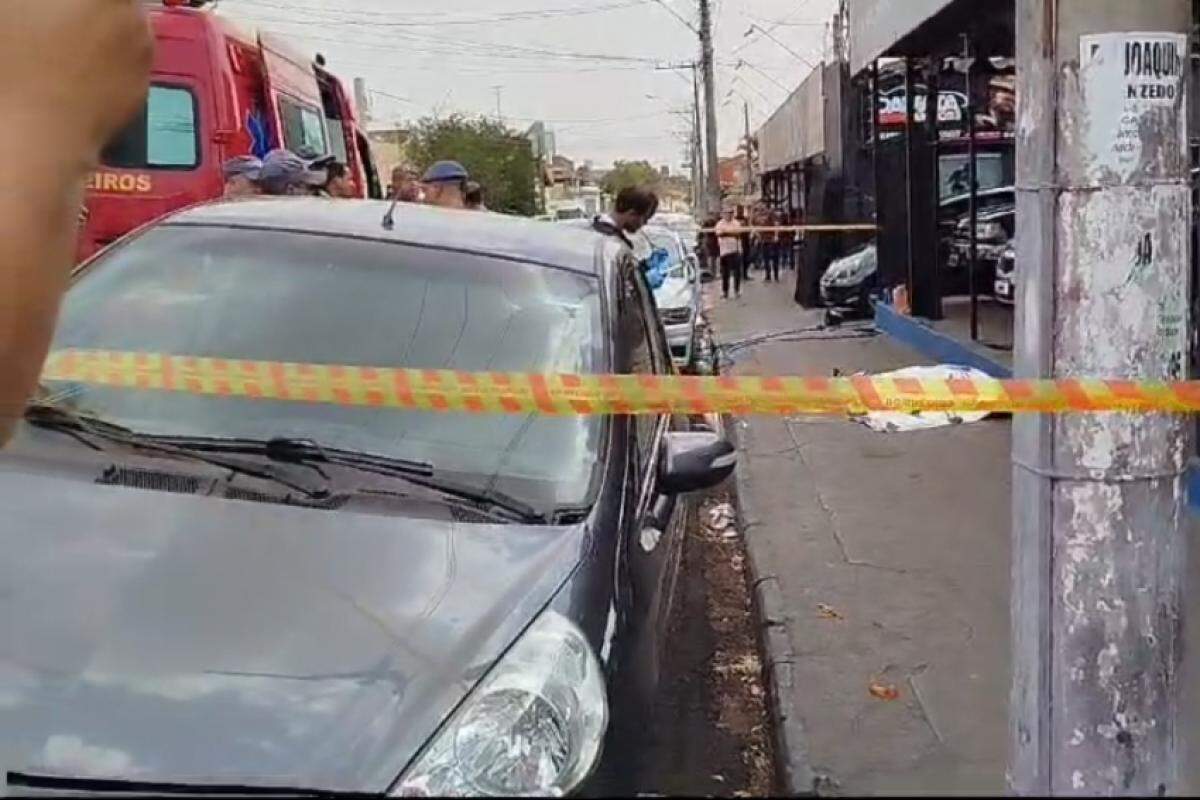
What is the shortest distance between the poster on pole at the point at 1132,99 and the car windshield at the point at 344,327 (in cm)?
141

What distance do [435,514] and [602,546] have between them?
38cm

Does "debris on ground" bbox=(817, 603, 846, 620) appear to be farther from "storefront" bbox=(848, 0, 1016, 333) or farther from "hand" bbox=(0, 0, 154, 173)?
"storefront" bbox=(848, 0, 1016, 333)

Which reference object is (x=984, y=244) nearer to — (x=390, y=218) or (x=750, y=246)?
(x=390, y=218)

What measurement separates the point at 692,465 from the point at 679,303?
10.8m

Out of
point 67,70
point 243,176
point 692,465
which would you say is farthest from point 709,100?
point 67,70

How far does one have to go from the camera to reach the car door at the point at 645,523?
12.5 ft

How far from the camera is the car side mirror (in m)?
4.27

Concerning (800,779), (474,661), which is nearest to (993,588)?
(800,779)

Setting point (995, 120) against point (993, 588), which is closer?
point (993, 588)

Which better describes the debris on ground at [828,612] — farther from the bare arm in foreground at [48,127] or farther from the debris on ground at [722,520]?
the bare arm in foreground at [48,127]

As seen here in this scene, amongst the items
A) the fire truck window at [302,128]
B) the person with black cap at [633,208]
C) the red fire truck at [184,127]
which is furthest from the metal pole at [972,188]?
the red fire truck at [184,127]

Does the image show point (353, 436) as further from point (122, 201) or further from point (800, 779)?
point (122, 201)

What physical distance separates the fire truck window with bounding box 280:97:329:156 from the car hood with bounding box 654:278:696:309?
3.43 metres

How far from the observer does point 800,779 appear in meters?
4.52
